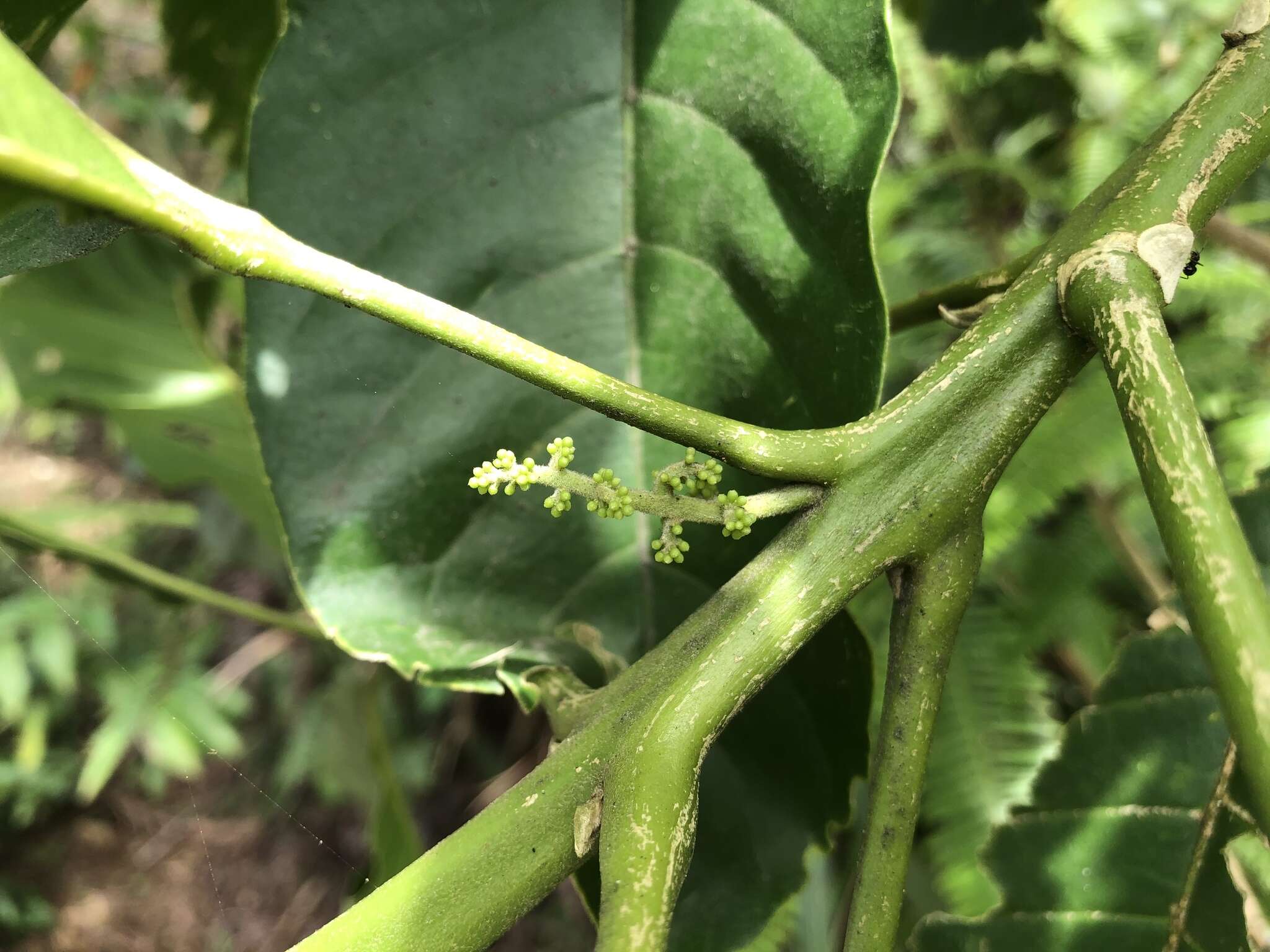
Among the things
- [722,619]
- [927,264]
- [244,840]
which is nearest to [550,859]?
[722,619]

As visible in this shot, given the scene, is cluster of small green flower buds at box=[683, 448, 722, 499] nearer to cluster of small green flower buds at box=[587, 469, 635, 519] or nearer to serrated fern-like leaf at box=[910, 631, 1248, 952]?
cluster of small green flower buds at box=[587, 469, 635, 519]

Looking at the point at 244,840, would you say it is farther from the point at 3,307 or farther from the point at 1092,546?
the point at 1092,546

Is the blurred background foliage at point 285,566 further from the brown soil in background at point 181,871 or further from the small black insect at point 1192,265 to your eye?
the small black insect at point 1192,265

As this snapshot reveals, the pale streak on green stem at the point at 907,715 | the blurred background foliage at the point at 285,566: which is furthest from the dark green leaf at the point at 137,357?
the pale streak on green stem at the point at 907,715

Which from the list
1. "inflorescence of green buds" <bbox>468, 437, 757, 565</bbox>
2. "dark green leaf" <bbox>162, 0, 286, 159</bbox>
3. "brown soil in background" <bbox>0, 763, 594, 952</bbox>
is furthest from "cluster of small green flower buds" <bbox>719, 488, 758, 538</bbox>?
"brown soil in background" <bbox>0, 763, 594, 952</bbox>

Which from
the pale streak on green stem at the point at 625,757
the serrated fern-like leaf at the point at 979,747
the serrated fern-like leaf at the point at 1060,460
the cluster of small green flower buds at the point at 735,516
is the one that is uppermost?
the cluster of small green flower buds at the point at 735,516
